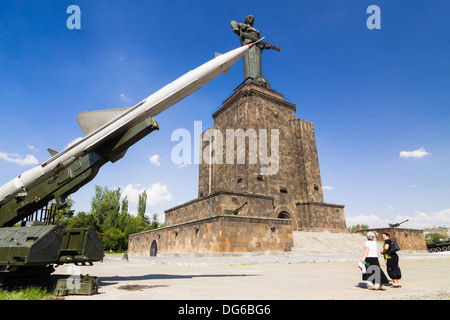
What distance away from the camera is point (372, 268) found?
6.31 meters

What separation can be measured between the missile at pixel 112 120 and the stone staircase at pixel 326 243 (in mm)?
18679

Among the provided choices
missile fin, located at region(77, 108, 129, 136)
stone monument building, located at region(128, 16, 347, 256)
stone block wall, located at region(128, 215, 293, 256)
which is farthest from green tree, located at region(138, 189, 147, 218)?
missile fin, located at region(77, 108, 129, 136)

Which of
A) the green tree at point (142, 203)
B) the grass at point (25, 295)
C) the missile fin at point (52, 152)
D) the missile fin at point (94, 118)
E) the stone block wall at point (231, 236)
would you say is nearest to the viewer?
the grass at point (25, 295)

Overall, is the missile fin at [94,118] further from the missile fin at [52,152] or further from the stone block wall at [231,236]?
the stone block wall at [231,236]

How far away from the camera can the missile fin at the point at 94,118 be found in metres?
9.74

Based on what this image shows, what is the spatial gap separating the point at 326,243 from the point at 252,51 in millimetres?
28001

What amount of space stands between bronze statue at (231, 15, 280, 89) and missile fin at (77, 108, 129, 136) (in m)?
29.1

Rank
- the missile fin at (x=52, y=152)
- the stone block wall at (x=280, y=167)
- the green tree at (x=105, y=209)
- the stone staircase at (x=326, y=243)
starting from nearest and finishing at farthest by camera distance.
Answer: the missile fin at (x=52, y=152) < the stone staircase at (x=326, y=243) < the stone block wall at (x=280, y=167) < the green tree at (x=105, y=209)

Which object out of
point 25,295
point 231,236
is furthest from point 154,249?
point 25,295

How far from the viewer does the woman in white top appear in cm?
617

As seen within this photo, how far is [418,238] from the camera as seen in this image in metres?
30.6

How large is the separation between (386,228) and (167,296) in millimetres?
32208

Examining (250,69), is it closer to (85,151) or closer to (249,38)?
(249,38)

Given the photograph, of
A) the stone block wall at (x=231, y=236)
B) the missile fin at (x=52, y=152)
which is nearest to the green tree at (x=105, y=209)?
the stone block wall at (x=231, y=236)
